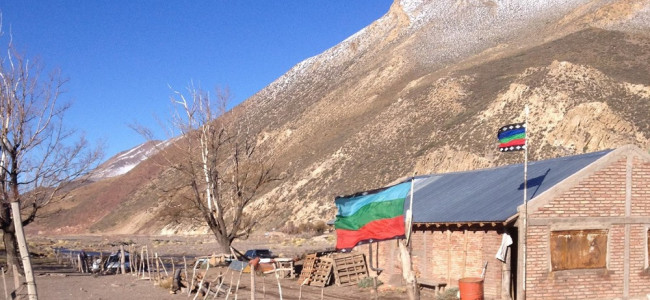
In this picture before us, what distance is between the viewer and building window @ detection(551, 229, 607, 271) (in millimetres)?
16875

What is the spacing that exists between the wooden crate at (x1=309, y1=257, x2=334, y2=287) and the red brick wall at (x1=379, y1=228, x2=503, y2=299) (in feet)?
8.62

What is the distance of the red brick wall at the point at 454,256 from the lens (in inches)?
687

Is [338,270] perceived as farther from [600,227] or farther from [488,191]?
[600,227]

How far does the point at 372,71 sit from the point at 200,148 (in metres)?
62.9

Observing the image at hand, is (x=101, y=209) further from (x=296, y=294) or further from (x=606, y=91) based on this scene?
(x=296, y=294)

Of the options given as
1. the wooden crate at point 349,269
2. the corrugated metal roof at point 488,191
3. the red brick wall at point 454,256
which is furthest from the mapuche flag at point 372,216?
the wooden crate at point 349,269

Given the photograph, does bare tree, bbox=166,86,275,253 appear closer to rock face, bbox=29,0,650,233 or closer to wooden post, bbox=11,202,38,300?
rock face, bbox=29,0,650,233

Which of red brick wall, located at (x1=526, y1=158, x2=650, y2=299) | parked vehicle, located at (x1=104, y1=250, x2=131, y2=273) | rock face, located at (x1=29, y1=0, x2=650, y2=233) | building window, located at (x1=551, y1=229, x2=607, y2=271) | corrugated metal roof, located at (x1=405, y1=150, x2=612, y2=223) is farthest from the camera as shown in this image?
rock face, located at (x1=29, y1=0, x2=650, y2=233)

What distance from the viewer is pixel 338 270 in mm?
24109

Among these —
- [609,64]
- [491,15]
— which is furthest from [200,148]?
[491,15]

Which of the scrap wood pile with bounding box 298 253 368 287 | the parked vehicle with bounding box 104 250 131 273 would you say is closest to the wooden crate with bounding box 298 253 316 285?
the scrap wood pile with bounding box 298 253 368 287

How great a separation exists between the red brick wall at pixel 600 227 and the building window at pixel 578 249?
0.48 feet

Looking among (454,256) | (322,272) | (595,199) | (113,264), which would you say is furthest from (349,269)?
(113,264)

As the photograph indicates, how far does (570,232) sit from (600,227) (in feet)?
2.91
